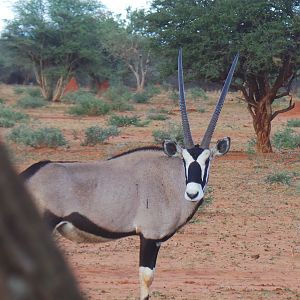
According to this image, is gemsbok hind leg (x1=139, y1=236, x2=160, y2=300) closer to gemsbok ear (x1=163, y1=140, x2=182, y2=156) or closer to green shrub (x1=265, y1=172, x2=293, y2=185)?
gemsbok ear (x1=163, y1=140, x2=182, y2=156)

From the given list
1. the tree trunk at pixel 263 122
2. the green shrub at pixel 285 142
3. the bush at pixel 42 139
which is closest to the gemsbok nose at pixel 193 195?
the tree trunk at pixel 263 122

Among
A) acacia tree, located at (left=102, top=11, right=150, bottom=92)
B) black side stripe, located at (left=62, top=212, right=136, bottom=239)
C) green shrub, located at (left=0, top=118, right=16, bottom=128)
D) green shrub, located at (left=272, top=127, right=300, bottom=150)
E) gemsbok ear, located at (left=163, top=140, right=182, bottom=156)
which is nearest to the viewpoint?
black side stripe, located at (left=62, top=212, right=136, bottom=239)

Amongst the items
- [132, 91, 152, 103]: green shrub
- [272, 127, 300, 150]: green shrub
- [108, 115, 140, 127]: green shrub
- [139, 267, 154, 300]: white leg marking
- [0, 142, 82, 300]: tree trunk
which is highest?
[0, 142, 82, 300]: tree trunk

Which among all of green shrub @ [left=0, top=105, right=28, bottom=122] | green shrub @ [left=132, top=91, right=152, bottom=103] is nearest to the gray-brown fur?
green shrub @ [left=0, top=105, right=28, bottom=122]

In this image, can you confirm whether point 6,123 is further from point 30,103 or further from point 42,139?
point 30,103

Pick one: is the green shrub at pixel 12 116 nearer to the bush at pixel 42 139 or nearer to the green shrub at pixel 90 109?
the green shrub at pixel 90 109

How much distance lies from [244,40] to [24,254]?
52.8 feet

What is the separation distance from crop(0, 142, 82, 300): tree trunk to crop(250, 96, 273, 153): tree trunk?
663 inches

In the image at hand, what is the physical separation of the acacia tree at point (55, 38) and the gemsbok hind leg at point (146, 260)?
34.7 m

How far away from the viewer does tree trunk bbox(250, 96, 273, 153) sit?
17.3 m

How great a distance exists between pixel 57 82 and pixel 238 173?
28.5 meters

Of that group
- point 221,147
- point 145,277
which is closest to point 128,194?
point 145,277

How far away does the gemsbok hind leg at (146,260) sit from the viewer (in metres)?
5.07

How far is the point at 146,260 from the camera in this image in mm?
5102
